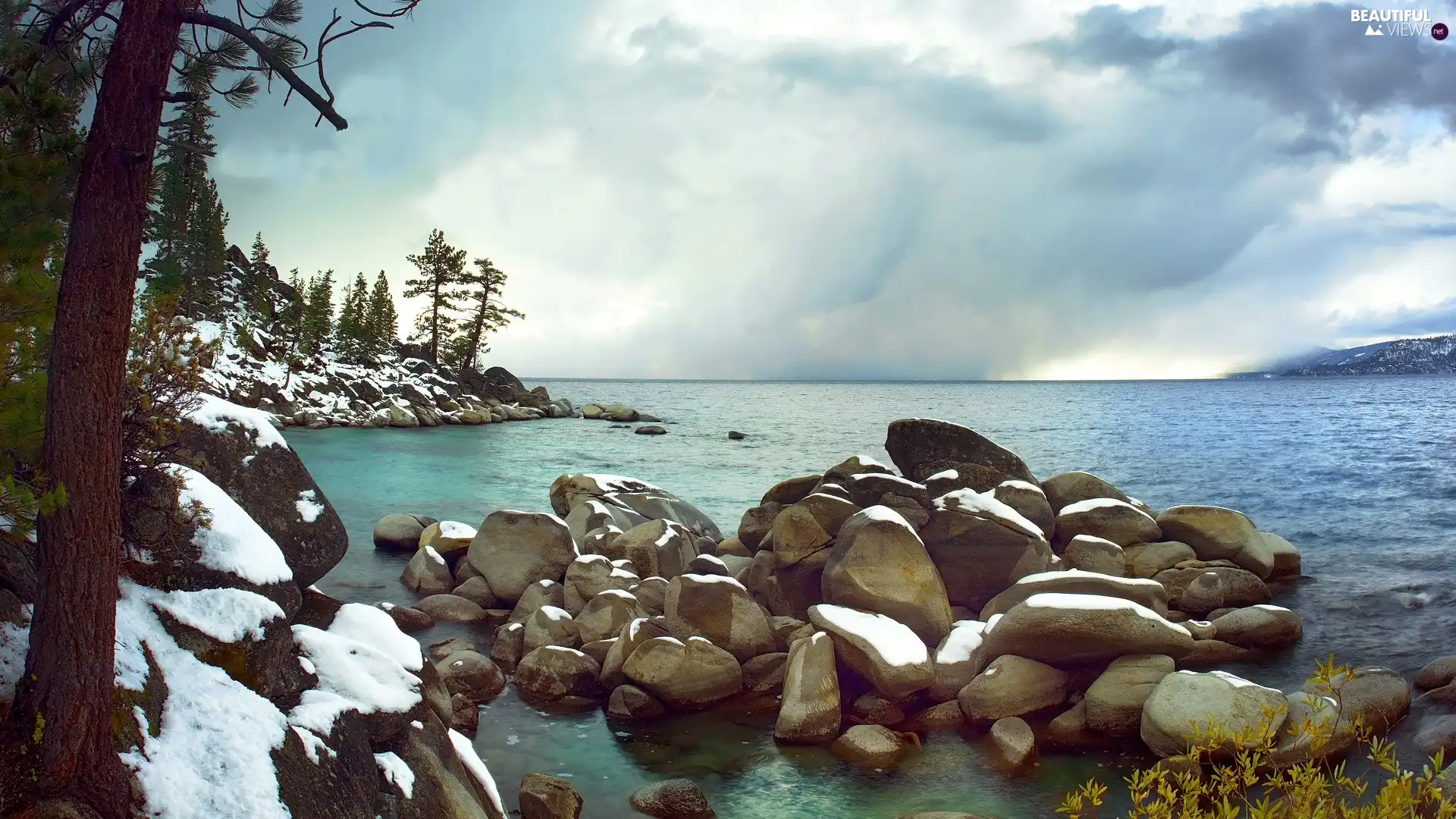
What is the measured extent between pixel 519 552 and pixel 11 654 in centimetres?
1187

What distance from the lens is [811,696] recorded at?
11.5 m

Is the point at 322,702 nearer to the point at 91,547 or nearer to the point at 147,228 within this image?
the point at 91,547

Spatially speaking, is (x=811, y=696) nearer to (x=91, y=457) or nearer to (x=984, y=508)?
(x=984, y=508)

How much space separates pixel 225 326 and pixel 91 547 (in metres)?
85.0

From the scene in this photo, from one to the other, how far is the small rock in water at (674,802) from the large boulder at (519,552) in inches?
314

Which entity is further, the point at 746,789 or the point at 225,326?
the point at 225,326

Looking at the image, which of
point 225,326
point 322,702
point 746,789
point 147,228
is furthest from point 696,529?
point 225,326

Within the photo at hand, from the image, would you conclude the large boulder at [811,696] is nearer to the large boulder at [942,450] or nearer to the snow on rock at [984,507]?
the snow on rock at [984,507]

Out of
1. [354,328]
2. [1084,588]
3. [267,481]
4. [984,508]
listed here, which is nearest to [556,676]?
[267,481]

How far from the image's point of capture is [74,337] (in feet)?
16.2

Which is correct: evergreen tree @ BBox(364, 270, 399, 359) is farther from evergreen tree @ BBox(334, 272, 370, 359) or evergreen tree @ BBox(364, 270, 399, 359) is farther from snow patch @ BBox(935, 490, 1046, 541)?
snow patch @ BBox(935, 490, 1046, 541)

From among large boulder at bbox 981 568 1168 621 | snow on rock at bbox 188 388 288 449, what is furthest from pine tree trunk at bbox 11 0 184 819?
large boulder at bbox 981 568 1168 621

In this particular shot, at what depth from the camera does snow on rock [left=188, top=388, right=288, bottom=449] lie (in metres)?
8.34

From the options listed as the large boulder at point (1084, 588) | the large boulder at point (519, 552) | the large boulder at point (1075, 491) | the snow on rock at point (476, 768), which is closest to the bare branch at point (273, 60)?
the snow on rock at point (476, 768)
